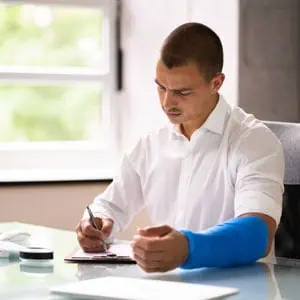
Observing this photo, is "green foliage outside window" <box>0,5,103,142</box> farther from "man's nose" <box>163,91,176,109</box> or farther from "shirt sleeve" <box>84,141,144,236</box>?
"man's nose" <box>163,91,176,109</box>

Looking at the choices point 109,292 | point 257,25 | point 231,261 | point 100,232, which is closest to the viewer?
point 109,292

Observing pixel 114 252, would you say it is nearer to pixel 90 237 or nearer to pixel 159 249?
pixel 90 237

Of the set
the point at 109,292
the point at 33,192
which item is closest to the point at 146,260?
the point at 109,292

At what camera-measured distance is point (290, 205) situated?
2166 mm

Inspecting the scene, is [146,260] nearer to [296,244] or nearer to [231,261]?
[231,261]

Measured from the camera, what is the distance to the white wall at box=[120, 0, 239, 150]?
11.1 feet

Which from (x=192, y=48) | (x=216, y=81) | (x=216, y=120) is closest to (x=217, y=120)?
(x=216, y=120)

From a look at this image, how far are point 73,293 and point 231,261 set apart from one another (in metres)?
0.43

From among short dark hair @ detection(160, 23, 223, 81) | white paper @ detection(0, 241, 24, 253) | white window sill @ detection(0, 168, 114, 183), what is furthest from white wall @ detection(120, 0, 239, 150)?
white paper @ detection(0, 241, 24, 253)

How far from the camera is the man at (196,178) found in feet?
5.93

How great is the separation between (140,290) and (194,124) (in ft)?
2.28

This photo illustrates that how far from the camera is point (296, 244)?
2.15m

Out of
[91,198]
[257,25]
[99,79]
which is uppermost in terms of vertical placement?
[257,25]

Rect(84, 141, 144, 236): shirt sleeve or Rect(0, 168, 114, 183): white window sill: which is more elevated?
Rect(84, 141, 144, 236): shirt sleeve
